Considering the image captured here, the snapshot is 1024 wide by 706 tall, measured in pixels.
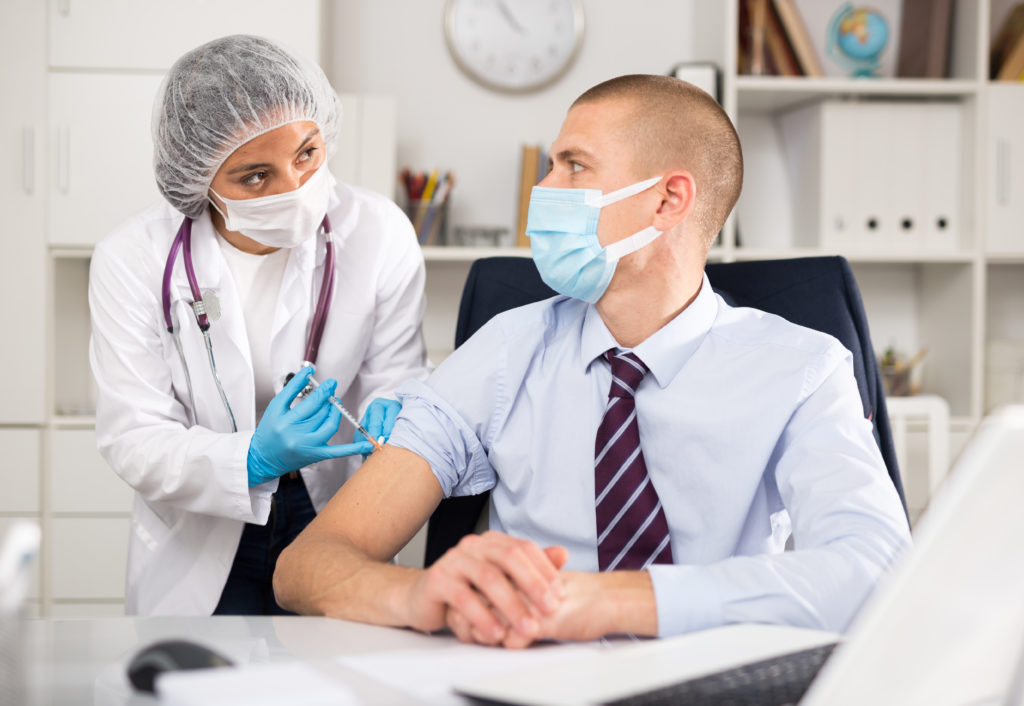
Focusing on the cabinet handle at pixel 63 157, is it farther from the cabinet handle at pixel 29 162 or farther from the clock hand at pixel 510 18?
the clock hand at pixel 510 18

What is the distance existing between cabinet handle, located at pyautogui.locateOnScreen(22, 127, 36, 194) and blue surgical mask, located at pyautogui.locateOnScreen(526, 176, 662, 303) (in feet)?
6.01

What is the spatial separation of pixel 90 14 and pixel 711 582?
240cm

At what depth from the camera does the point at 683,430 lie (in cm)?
118

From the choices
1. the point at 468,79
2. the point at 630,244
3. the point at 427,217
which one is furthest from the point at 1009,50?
the point at 630,244

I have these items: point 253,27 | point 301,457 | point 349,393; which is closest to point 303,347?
point 349,393

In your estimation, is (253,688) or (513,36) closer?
(253,688)

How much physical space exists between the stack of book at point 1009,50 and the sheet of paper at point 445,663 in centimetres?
262

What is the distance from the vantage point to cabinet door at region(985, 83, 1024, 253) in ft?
8.80

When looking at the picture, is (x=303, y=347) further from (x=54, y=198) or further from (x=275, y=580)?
(x=54, y=198)

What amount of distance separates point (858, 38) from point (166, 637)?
268 centimetres

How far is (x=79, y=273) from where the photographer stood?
Result: 9.00 feet

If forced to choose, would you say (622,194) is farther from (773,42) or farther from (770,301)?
(773,42)

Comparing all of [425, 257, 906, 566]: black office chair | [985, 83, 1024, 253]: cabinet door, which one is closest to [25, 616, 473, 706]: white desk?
[425, 257, 906, 566]: black office chair

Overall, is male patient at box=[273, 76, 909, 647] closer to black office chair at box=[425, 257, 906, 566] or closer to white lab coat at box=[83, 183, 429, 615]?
black office chair at box=[425, 257, 906, 566]
